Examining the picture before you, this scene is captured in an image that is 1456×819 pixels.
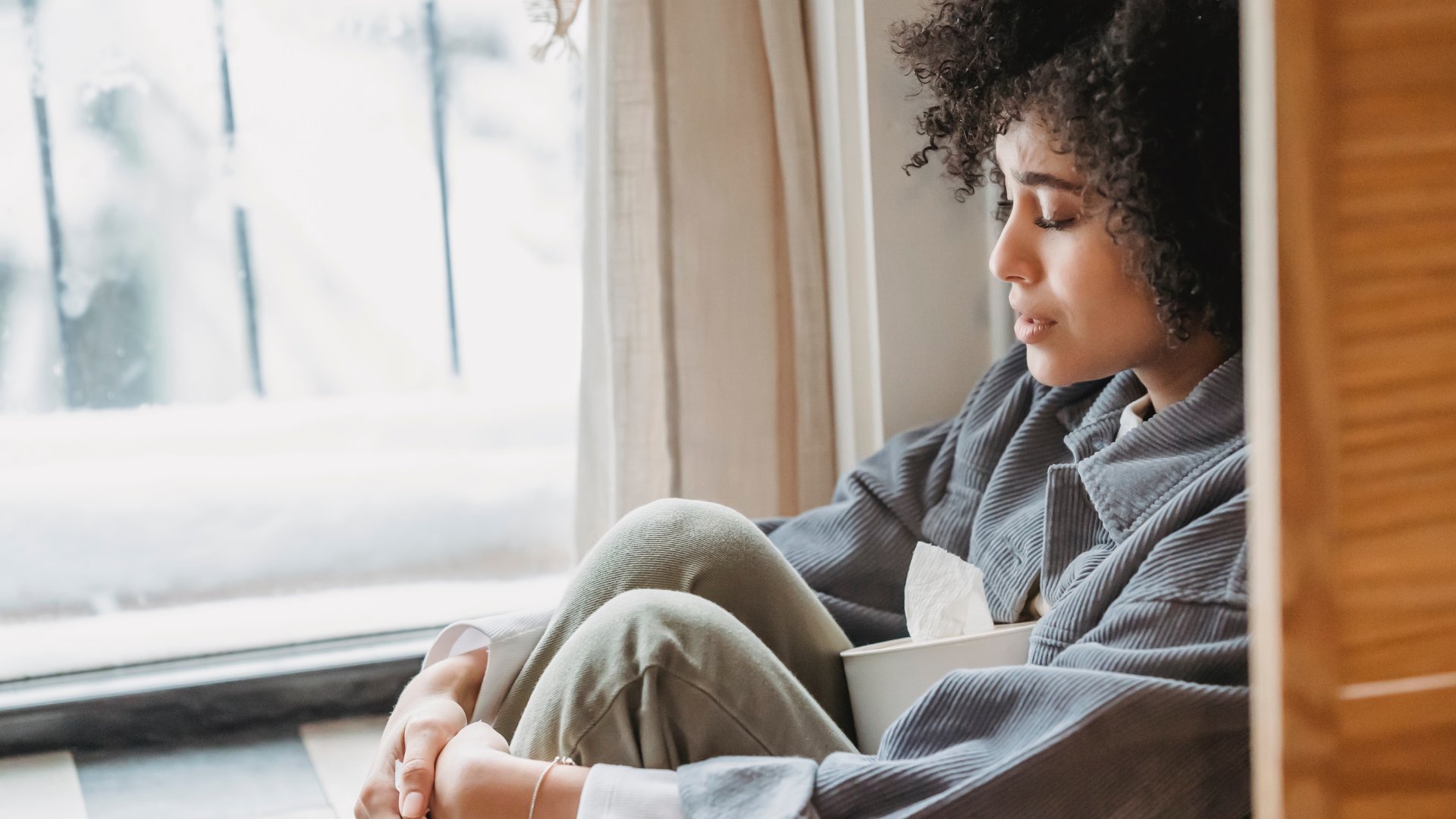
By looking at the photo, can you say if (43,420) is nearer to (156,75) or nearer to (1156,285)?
(156,75)

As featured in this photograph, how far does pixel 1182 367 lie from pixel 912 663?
0.36 metres

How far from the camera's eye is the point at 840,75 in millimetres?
1607

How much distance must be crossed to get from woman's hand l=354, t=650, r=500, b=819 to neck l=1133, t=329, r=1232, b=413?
2.28 feet

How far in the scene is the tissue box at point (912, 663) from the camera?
1.03 metres

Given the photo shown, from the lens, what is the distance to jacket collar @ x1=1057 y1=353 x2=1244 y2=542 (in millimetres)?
993

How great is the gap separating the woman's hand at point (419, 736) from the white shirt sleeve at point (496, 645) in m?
0.02

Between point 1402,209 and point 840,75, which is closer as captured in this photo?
point 1402,209

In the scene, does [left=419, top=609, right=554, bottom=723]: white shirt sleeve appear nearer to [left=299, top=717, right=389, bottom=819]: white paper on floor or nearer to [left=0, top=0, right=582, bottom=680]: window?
[left=299, top=717, right=389, bottom=819]: white paper on floor

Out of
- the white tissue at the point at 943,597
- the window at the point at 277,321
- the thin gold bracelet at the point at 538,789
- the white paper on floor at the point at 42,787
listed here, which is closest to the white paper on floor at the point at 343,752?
the window at the point at 277,321

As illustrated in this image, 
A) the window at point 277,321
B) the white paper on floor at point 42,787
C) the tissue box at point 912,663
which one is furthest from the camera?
the window at point 277,321

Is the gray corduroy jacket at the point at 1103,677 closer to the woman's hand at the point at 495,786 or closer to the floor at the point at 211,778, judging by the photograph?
the woman's hand at the point at 495,786

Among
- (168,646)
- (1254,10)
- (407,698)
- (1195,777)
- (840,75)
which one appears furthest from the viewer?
(168,646)

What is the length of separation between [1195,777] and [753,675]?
334 mm

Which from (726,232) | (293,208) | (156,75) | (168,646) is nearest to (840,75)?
(726,232)
